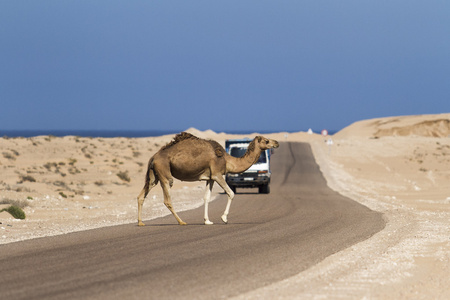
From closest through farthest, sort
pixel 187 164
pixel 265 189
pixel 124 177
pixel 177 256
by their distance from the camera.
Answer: pixel 177 256, pixel 187 164, pixel 265 189, pixel 124 177

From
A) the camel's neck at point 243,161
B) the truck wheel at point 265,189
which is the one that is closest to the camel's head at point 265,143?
the camel's neck at point 243,161

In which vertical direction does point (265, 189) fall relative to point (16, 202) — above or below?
below

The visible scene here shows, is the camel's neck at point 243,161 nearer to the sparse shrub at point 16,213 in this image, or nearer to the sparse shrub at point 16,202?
the sparse shrub at point 16,213

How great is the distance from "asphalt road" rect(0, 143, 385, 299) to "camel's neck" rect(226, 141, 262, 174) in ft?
5.12

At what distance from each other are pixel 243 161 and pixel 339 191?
21.8 metres

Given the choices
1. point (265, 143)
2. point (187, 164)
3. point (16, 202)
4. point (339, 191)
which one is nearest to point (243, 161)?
point (265, 143)

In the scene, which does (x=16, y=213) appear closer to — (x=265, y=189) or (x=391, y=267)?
(x=391, y=267)

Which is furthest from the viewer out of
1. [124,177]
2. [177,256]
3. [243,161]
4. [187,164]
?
[124,177]

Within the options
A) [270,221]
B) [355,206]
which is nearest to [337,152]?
[355,206]

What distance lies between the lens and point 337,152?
88812 millimetres

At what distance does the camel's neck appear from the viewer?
65.2 ft

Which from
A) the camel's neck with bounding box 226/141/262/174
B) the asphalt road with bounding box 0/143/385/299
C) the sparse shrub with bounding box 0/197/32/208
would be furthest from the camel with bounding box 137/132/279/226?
the sparse shrub with bounding box 0/197/32/208

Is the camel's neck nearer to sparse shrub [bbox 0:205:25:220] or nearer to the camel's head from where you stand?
the camel's head

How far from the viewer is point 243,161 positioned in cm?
2005
